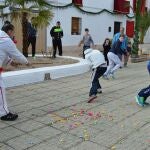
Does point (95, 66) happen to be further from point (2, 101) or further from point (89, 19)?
point (89, 19)

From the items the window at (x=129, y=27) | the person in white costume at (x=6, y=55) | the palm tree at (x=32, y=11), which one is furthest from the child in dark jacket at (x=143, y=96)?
the window at (x=129, y=27)

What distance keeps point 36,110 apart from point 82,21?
14573 millimetres

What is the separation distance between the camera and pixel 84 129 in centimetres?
570

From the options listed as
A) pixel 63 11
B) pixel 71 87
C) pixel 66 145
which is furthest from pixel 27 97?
pixel 63 11

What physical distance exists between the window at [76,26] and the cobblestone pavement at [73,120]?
11310 mm

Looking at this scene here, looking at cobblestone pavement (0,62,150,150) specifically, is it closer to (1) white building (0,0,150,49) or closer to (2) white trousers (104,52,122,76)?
(2) white trousers (104,52,122,76)

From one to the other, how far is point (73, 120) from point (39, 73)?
3.99 m

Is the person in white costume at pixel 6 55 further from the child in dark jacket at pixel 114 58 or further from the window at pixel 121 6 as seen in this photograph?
the window at pixel 121 6

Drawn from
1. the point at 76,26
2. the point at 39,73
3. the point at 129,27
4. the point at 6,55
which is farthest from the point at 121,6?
the point at 6,55

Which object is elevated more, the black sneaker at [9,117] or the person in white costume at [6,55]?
the person in white costume at [6,55]

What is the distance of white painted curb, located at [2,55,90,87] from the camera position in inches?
356

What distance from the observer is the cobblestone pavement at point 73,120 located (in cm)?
504

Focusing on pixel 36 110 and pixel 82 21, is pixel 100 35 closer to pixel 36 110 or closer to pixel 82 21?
pixel 82 21

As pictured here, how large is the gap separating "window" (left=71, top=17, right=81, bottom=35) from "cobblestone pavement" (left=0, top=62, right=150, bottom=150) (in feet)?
37.1
